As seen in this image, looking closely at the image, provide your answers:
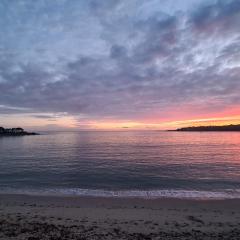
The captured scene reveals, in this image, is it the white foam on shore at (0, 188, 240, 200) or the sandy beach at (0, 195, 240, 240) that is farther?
the white foam on shore at (0, 188, 240, 200)

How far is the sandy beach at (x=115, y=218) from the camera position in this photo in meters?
12.3

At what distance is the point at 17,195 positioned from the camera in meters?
22.9

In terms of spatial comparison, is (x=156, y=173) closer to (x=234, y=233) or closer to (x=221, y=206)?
(x=221, y=206)

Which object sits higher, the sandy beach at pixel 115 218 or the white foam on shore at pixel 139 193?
the sandy beach at pixel 115 218

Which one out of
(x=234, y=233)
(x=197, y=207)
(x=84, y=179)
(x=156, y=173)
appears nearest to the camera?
(x=234, y=233)

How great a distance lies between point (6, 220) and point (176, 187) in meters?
16.8

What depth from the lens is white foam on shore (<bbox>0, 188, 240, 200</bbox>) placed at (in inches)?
900

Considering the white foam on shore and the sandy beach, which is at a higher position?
the sandy beach

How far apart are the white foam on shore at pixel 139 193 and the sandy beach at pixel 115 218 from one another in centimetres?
162

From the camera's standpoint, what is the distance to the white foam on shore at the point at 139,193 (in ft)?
75.0

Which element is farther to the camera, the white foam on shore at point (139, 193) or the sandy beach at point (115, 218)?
the white foam on shore at point (139, 193)

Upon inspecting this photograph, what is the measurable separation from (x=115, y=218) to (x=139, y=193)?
903cm

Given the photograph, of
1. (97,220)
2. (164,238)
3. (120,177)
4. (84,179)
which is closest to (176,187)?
(120,177)

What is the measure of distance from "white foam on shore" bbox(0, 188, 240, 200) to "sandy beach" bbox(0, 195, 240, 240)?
63.6 inches
